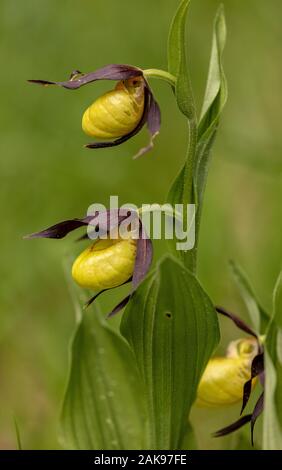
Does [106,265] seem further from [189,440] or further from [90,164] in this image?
[90,164]

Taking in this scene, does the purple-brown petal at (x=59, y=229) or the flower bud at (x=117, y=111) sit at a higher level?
the flower bud at (x=117, y=111)

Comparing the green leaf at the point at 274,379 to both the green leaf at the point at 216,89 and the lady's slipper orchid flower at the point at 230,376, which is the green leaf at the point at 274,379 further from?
the green leaf at the point at 216,89

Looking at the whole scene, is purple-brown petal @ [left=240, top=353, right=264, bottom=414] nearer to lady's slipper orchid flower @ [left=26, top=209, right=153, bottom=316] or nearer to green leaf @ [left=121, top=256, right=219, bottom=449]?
green leaf @ [left=121, top=256, right=219, bottom=449]

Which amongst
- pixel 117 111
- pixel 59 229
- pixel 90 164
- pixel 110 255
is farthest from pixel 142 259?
pixel 90 164

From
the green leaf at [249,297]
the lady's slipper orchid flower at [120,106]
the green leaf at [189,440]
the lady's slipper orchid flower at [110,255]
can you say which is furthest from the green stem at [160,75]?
the green leaf at [189,440]

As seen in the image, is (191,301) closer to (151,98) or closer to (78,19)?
(151,98)

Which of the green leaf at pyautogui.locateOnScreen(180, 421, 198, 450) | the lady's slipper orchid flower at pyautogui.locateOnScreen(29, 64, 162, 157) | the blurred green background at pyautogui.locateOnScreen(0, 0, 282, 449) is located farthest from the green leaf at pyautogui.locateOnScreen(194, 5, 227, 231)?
the blurred green background at pyautogui.locateOnScreen(0, 0, 282, 449)
